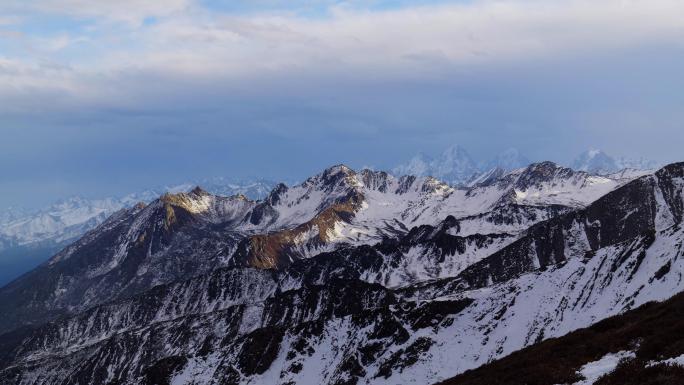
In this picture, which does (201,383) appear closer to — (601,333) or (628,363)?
(601,333)

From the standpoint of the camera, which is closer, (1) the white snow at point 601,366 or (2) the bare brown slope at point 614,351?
(2) the bare brown slope at point 614,351

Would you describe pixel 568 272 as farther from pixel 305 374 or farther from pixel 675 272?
pixel 305 374

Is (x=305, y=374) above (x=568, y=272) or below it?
below

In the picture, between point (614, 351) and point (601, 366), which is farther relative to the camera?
point (614, 351)

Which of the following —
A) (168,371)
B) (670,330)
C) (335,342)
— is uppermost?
(670,330)

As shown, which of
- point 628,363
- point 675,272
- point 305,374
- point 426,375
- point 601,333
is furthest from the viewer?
point 305,374

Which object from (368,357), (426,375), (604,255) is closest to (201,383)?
(368,357)

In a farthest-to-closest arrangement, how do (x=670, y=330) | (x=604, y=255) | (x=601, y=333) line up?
(x=604, y=255), (x=601, y=333), (x=670, y=330)

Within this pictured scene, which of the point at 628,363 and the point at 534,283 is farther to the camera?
the point at 534,283

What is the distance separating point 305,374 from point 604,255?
82.5 meters

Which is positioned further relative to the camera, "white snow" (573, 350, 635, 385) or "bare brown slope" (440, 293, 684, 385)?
"white snow" (573, 350, 635, 385)

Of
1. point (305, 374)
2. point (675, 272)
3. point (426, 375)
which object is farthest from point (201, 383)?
point (675, 272)

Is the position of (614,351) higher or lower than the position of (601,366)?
lower

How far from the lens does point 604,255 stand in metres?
152
